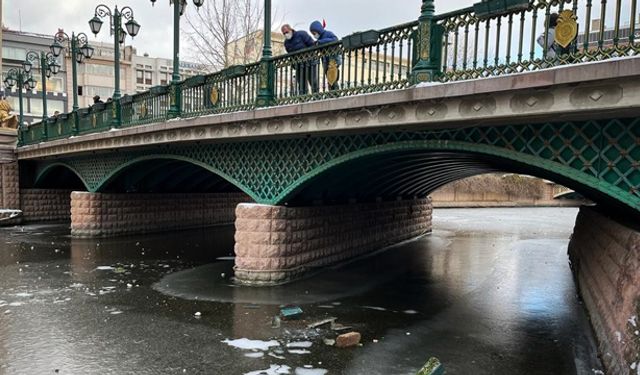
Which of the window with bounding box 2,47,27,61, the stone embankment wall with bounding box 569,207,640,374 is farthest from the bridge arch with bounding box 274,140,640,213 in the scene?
the window with bounding box 2,47,27,61

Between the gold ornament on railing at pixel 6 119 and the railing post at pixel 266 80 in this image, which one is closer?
the railing post at pixel 266 80

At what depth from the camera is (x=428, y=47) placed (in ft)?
24.3

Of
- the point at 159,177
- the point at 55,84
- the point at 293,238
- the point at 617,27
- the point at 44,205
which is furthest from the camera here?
the point at 55,84

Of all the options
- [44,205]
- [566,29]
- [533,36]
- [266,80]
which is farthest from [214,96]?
[44,205]

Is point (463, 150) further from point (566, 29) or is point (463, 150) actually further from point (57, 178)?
point (57, 178)

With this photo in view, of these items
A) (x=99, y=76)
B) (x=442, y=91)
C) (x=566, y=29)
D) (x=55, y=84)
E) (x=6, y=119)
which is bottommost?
(x=442, y=91)

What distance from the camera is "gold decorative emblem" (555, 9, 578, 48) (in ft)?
19.0

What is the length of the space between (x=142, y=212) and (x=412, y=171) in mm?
12462

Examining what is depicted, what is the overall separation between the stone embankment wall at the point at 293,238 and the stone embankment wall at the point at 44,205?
62.3ft

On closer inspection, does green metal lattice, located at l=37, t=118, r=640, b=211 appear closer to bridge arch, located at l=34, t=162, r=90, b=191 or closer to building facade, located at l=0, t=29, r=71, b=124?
bridge arch, located at l=34, t=162, r=90, b=191

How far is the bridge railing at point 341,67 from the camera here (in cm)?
801

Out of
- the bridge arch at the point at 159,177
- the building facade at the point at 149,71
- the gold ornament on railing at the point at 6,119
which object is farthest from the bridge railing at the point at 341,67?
the building facade at the point at 149,71

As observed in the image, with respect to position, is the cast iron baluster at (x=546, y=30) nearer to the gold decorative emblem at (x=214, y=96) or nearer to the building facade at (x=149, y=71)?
the gold decorative emblem at (x=214, y=96)

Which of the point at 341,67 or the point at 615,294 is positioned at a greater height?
the point at 341,67
